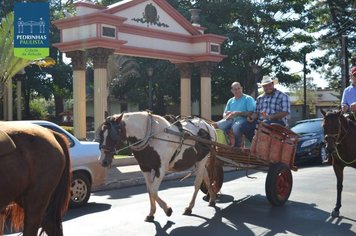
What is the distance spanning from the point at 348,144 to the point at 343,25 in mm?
34293

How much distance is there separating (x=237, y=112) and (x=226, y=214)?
6.96ft

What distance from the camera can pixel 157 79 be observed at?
28578mm

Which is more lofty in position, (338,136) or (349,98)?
(349,98)

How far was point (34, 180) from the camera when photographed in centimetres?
439

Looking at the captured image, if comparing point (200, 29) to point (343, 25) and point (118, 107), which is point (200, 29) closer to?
point (343, 25)

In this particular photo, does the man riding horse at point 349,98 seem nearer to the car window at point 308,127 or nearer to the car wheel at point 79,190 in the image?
the car wheel at point 79,190

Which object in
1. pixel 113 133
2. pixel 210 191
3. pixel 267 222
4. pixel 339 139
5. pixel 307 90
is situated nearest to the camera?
pixel 113 133

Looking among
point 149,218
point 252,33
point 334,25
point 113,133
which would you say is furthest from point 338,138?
point 334,25

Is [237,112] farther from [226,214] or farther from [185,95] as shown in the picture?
[185,95]

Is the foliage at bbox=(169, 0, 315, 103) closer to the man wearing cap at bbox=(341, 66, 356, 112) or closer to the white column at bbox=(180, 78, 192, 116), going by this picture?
the white column at bbox=(180, 78, 192, 116)

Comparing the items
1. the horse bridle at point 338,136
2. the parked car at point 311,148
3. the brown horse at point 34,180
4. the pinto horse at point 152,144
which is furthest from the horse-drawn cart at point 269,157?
the parked car at point 311,148

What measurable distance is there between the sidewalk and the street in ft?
2.93

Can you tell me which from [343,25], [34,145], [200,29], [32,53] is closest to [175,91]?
[200,29]

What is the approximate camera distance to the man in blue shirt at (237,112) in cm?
933
